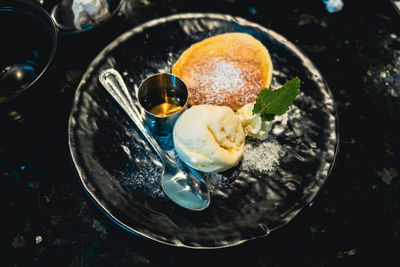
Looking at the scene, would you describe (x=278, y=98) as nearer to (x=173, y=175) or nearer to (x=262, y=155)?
(x=262, y=155)

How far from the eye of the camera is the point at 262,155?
3.87ft

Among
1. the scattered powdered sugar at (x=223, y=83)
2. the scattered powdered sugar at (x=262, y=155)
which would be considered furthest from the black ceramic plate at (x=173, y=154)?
the scattered powdered sugar at (x=223, y=83)

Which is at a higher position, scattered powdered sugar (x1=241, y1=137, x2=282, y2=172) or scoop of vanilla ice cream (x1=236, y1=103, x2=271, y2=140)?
scoop of vanilla ice cream (x1=236, y1=103, x2=271, y2=140)

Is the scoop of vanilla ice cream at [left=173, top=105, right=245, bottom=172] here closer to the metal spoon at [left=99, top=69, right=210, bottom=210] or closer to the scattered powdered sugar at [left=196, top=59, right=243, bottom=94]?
the metal spoon at [left=99, top=69, right=210, bottom=210]

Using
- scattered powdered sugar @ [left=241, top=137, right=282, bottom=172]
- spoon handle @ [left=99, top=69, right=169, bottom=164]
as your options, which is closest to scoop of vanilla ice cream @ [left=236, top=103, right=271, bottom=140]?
scattered powdered sugar @ [left=241, top=137, right=282, bottom=172]

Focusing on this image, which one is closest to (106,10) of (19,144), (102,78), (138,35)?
(138,35)

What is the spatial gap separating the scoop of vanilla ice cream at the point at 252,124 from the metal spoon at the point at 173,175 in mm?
275

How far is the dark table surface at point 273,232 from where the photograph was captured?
3.32ft

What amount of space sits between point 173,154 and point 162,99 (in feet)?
0.83

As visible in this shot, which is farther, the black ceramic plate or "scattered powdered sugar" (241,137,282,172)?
"scattered powdered sugar" (241,137,282,172)

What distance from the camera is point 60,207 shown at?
3.52ft

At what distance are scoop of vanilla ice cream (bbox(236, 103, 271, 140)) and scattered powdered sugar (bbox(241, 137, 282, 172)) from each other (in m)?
0.03

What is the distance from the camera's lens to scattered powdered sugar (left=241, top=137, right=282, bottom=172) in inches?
45.5

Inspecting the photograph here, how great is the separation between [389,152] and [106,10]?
1.42m
